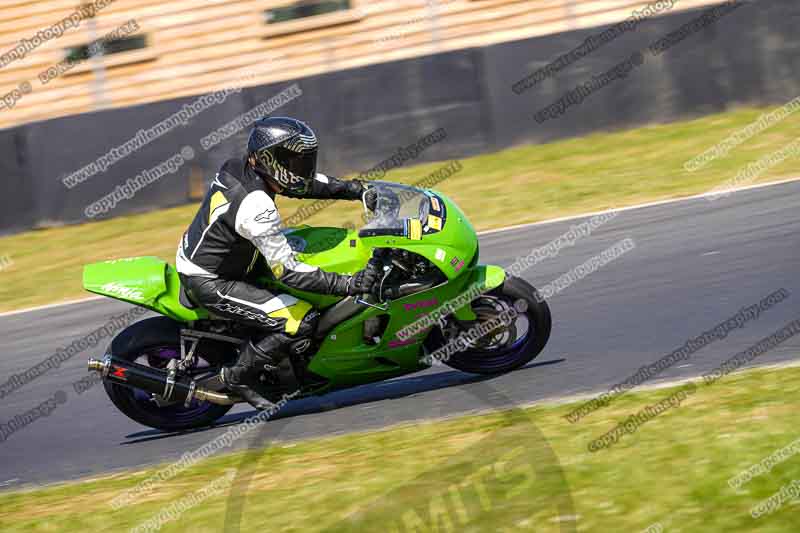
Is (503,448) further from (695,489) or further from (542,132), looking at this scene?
(542,132)

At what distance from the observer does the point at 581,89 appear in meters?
13.6

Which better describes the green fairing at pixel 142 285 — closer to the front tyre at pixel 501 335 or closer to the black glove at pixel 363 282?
the black glove at pixel 363 282

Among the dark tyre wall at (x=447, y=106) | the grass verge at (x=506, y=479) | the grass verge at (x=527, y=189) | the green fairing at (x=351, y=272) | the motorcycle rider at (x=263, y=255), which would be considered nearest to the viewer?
the grass verge at (x=506, y=479)

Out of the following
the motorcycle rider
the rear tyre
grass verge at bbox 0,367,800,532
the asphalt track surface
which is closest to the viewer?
grass verge at bbox 0,367,800,532

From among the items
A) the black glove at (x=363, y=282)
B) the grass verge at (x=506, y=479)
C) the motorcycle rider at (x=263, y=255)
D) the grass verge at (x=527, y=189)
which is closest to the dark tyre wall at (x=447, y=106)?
the grass verge at (x=527, y=189)

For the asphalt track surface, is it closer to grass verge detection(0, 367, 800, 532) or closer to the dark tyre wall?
grass verge detection(0, 367, 800, 532)

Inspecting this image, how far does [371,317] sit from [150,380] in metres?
1.45

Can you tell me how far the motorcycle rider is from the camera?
6.38 metres

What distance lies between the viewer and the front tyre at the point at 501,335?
6852 mm

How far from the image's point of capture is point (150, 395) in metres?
7.24

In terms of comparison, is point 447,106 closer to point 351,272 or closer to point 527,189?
point 527,189

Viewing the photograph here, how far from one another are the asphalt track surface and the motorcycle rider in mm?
498

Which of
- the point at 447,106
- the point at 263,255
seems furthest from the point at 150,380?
the point at 447,106

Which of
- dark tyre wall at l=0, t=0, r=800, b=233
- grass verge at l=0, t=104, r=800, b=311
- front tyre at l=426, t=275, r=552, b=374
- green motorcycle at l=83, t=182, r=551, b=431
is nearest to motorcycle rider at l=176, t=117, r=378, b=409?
green motorcycle at l=83, t=182, r=551, b=431
